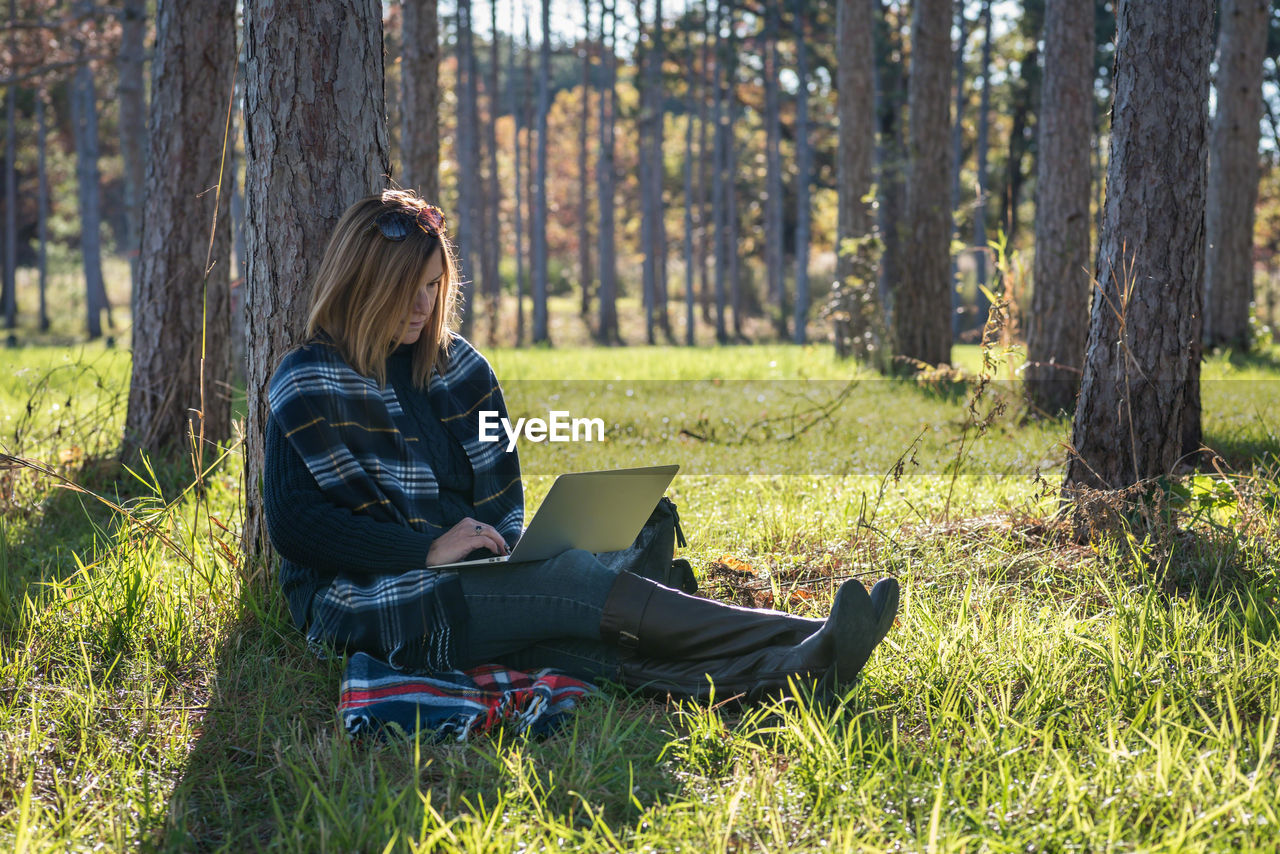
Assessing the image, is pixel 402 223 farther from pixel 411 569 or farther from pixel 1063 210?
pixel 1063 210

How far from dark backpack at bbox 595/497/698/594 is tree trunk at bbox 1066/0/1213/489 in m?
1.97

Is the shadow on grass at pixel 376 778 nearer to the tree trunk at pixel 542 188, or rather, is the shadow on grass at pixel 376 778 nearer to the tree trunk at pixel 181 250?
the tree trunk at pixel 181 250

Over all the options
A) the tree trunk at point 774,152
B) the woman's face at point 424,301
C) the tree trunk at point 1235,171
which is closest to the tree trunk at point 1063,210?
the tree trunk at point 1235,171

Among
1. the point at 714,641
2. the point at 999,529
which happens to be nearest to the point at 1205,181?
the point at 999,529

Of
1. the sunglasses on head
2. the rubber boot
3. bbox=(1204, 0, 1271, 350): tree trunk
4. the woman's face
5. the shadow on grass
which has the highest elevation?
bbox=(1204, 0, 1271, 350): tree trunk

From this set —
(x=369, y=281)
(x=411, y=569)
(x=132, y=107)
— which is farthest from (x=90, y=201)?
(x=411, y=569)

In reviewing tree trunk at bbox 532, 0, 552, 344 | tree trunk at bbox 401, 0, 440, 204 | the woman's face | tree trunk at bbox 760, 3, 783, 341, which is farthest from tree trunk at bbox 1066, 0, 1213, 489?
tree trunk at bbox 760, 3, 783, 341

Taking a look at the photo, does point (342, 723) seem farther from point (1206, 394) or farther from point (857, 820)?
point (1206, 394)

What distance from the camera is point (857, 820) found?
226cm

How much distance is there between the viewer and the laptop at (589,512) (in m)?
2.83

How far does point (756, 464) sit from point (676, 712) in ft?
11.6

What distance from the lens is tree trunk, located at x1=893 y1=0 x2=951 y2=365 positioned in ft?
33.4

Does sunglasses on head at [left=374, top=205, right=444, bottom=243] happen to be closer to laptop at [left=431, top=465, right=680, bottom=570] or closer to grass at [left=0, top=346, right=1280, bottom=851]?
laptop at [left=431, top=465, right=680, bottom=570]

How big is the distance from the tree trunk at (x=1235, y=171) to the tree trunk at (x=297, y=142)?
11344 millimetres
